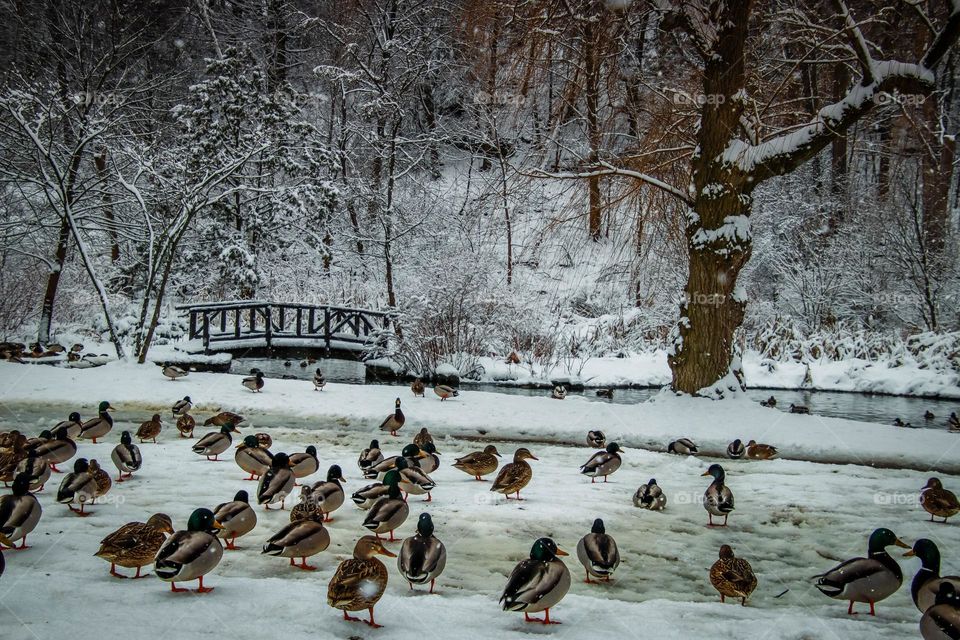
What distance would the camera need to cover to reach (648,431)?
9.40 metres

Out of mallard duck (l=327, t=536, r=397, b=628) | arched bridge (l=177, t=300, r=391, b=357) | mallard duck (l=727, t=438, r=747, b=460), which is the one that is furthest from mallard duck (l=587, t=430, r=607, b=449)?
arched bridge (l=177, t=300, r=391, b=357)

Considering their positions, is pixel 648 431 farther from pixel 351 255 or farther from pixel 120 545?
pixel 351 255

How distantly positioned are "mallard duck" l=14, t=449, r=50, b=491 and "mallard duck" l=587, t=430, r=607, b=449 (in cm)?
605

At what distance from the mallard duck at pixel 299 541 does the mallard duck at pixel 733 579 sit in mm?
2390

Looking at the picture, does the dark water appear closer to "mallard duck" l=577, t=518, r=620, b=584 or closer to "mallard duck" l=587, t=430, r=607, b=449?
"mallard duck" l=587, t=430, r=607, b=449

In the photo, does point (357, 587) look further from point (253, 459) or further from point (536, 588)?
point (253, 459)

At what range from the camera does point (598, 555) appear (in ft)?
13.5

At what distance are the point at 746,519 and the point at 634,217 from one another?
6.65 m

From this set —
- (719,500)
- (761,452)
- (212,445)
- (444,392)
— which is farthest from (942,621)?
(444,392)

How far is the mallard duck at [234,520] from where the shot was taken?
178 inches

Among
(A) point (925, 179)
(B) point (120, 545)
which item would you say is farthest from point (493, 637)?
(A) point (925, 179)

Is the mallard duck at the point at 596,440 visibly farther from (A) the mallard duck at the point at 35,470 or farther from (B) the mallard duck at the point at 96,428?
(A) the mallard duck at the point at 35,470

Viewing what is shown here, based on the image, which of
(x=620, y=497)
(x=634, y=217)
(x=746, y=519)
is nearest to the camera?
(x=746, y=519)

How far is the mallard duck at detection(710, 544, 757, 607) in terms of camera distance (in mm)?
3924
